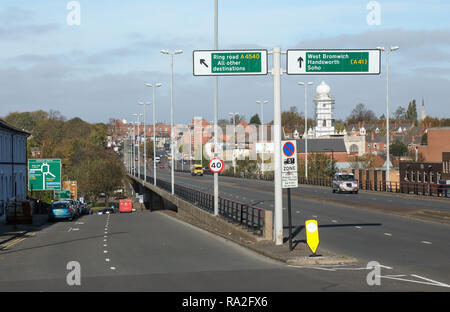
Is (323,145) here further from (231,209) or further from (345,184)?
(231,209)

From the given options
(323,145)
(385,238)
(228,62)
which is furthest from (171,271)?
(323,145)

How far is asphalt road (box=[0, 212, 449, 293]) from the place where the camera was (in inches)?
531

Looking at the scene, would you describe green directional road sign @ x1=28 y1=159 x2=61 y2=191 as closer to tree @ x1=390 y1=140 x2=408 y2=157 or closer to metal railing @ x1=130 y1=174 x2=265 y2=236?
metal railing @ x1=130 y1=174 x2=265 y2=236

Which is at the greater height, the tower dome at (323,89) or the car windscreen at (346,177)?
the tower dome at (323,89)

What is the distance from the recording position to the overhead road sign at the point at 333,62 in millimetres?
21188

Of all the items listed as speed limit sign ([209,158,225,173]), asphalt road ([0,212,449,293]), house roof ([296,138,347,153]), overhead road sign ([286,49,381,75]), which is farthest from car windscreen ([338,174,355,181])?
house roof ([296,138,347,153])

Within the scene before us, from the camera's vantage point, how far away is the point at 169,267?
16953mm

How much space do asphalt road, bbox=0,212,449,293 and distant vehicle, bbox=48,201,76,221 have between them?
22.8 metres

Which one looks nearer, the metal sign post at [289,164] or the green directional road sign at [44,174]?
the metal sign post at [289,164]

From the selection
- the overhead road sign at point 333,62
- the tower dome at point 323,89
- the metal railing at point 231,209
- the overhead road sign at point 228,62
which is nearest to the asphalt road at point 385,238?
the metal railing at point 231,209

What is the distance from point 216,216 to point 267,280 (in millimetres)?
17937

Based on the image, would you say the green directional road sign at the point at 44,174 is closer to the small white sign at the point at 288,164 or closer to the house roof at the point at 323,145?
the small white sign at the point at 288,164

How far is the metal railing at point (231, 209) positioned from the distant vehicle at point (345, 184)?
15.2 m
